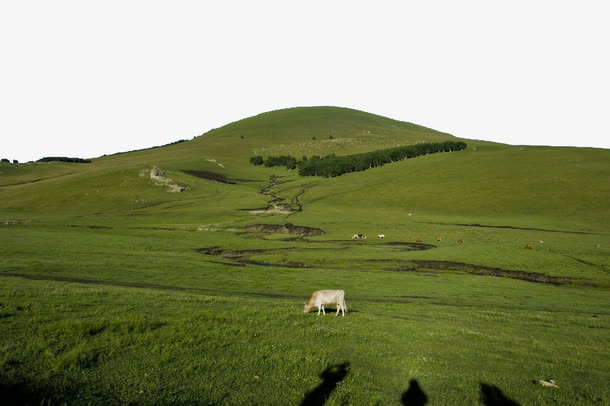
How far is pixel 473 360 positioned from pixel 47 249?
57.0 meters

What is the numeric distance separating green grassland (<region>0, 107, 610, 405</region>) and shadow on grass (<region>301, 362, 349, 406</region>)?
71 mm

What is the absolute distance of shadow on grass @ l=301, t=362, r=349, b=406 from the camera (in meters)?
9.70

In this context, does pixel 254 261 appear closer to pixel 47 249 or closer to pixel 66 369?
pixel 47 249

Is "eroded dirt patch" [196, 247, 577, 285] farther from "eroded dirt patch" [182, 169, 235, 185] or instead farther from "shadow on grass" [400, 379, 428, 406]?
"eroded dirt patch" [182, 169, 235, 185]

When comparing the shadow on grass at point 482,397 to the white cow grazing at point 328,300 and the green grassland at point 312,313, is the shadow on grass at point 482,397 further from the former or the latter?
the white cow grazing at point 328,300

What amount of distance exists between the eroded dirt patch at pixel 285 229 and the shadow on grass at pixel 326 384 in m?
73.1

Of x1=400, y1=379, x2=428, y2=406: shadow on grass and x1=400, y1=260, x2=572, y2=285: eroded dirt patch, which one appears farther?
x1=400, y1=260, x2=572, y2=285: eroded dirt patch

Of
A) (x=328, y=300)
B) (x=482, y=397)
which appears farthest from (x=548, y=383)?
(x=328, y=300)

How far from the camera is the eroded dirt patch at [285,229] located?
8619cm

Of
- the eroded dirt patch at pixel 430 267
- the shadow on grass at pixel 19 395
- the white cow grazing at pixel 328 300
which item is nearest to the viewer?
the shadow on grass at pixel 19 395

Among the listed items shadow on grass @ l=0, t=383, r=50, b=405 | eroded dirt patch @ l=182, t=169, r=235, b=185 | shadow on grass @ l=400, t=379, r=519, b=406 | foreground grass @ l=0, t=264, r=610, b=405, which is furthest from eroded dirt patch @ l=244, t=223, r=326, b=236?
eroded dirt patch @ l=182, t=169, r=235, b=185

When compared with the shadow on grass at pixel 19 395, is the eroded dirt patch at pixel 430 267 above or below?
below

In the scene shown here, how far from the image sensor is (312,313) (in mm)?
21000

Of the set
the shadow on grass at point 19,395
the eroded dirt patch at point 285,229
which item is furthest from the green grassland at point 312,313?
the eroded dirt patch at point 285,229
